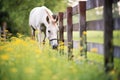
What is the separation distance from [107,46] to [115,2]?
116cm

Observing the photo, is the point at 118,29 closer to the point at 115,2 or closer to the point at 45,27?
the point at 115,2

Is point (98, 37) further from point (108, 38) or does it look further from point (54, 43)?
point (54, 43)

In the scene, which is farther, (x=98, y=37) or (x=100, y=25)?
(x=98, y=37)

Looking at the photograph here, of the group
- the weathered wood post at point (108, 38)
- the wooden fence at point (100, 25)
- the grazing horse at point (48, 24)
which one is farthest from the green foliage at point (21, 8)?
the weathered wood post at point (108, 38)

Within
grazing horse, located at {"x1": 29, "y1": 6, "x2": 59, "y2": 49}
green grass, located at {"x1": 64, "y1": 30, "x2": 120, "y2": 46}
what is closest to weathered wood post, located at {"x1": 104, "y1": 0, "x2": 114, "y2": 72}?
green grass, located at {"x1": 64, "y1": 30, "x2": 120, "y2": 46}

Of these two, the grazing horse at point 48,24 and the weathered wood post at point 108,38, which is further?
the grazing horse at point 48,24

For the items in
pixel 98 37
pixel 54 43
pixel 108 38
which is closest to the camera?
pixel 108 38

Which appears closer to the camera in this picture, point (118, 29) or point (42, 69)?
point (42, 69)

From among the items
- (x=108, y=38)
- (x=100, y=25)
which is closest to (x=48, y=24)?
(x=100, y=25)

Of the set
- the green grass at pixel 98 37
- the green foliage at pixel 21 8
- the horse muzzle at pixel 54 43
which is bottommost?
the horse muzzle at pixel 54 43

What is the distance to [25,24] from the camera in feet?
84.6

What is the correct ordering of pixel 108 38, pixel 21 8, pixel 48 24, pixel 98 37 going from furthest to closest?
1. pixel 21 8
2. pixel 48 24
3. pixel 98 37
4. pixel 108 38

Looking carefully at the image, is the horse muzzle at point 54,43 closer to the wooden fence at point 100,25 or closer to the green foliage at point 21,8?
the wooden fence at point 100,25

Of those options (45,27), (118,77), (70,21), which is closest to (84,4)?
(70,21)
